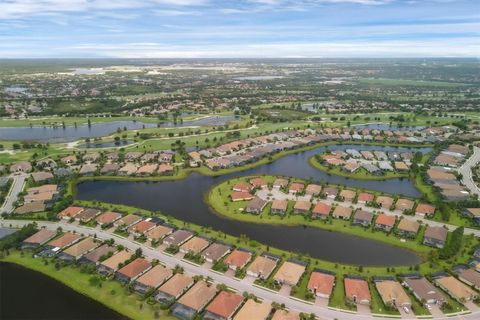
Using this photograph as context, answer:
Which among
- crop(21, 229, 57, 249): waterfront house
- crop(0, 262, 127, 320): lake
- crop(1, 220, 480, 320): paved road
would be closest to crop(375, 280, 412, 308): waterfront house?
crop(1, 220, 480, 320): paved road

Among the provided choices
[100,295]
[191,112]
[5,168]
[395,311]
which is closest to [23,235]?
[100,295]

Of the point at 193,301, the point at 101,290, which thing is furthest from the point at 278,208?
the point at 101,290

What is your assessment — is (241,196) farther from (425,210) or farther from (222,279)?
(425,210)

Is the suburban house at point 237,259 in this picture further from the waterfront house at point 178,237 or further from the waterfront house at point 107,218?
the waterfront house at point 107,218

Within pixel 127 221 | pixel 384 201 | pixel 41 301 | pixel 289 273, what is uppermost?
→ pixel 127 221

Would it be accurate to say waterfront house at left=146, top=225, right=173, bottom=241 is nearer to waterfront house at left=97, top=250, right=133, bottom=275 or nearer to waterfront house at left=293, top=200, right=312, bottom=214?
waterfront house at left=97, top=250, right=133, bottom=275

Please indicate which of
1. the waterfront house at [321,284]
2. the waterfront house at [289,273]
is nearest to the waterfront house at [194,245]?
the waterfront house at [289,273]
